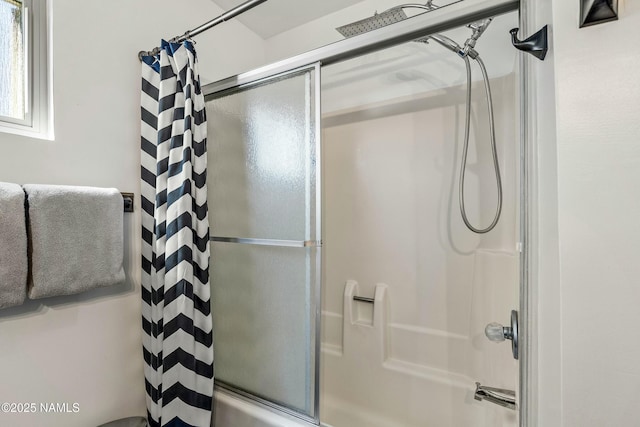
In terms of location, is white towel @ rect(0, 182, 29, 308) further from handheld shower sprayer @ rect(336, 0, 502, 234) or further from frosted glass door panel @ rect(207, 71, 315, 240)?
handheld shower sprayer @ rect(336, 0, 502, 234)

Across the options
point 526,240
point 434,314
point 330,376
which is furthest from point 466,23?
point 330,376

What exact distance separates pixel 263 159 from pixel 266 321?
2.30 ft

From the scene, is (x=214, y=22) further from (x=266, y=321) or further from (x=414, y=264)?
(x=414, y=264)

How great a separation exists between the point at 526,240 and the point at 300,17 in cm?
184

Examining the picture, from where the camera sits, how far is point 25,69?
106 cm

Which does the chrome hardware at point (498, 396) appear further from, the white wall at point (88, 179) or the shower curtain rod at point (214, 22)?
the shower curtain rod at point (214, 22)

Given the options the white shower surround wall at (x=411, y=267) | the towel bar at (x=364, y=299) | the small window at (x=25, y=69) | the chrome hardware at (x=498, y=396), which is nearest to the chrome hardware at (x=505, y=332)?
the chrome hardware at (x=498, y=396)

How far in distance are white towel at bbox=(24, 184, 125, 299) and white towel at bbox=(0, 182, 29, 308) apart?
0.9 inches

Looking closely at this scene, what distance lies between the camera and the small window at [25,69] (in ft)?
3.35

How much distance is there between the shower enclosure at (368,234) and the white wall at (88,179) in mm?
355

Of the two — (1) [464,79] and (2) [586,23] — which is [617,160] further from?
(1) [464,79]

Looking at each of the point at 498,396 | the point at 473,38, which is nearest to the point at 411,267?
the point at 498,396

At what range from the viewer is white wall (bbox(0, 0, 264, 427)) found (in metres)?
1.00

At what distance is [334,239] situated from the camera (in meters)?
1.89
